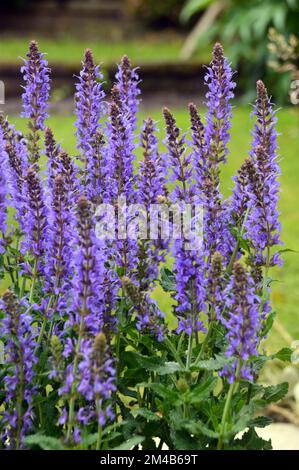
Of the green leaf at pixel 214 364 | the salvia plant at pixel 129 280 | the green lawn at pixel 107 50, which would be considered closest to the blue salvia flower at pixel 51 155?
the salvia plant at pixel 129 280

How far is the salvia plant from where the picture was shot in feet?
6.32

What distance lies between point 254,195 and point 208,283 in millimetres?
277

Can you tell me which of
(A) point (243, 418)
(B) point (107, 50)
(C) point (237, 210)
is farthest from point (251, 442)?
(B) point (107, 50)

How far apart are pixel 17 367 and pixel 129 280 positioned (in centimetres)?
33

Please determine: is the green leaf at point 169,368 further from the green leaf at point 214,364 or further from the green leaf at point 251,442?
the green leaf at point 251,442

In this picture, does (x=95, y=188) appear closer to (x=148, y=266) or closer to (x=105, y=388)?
(x=148, y=266)

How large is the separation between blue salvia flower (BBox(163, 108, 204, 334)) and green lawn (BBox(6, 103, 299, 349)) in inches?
40.0

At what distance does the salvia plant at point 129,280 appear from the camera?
1926 millimetres

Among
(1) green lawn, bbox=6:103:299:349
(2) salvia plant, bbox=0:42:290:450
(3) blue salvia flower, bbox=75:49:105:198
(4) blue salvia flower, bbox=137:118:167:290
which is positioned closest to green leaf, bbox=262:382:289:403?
(2) salvia plant, bbox=0:42:290:450

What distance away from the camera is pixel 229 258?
240cm

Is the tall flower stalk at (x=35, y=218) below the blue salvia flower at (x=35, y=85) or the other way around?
below

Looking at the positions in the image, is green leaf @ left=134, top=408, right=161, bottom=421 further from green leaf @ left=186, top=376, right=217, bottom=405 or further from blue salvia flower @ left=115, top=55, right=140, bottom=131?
blue salvia flower @ left=115, top=55, right=140, bottom=131

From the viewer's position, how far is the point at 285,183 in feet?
24.1

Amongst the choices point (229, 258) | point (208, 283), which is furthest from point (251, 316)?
point (229, 258)
